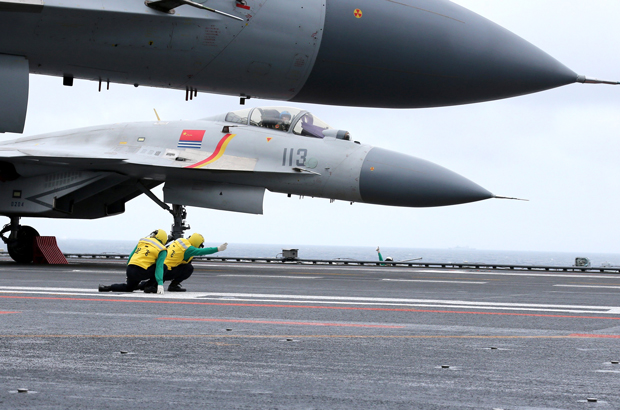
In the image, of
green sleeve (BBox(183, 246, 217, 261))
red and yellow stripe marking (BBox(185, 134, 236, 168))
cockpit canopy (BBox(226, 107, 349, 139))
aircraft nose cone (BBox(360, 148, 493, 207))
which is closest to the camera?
green sleeve (BBox(183, 246, 217, 261))

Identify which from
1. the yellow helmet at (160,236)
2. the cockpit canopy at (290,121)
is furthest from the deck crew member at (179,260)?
the cockpit canopy at (290,121)

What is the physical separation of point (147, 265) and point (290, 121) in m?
8.25

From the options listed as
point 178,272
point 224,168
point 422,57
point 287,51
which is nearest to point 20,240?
point 224,168

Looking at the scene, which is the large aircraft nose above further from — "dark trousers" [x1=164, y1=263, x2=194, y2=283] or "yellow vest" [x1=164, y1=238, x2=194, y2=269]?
"dark trousers" [x1=164, y1=263, x2=194, y2=283]

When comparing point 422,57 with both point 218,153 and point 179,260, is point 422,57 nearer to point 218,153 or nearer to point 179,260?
point 179,260

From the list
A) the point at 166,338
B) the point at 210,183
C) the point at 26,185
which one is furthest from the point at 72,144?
the point at 166,338

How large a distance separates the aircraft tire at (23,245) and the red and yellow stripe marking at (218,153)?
7.04 m

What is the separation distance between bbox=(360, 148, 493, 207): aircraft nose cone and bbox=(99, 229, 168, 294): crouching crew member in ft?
Answer: 24.3

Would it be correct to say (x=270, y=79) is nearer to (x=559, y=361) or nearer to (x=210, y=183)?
(x=559, y=361)

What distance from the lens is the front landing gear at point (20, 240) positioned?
816 inches

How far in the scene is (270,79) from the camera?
5227 millimetres

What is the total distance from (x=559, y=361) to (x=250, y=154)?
13468 mm

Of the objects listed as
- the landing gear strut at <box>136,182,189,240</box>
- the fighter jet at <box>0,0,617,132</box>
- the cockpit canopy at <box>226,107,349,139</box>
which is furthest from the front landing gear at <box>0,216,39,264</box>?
the fighter jet at <box>0,0,617,132</box>

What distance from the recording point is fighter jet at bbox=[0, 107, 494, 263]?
17047mm
